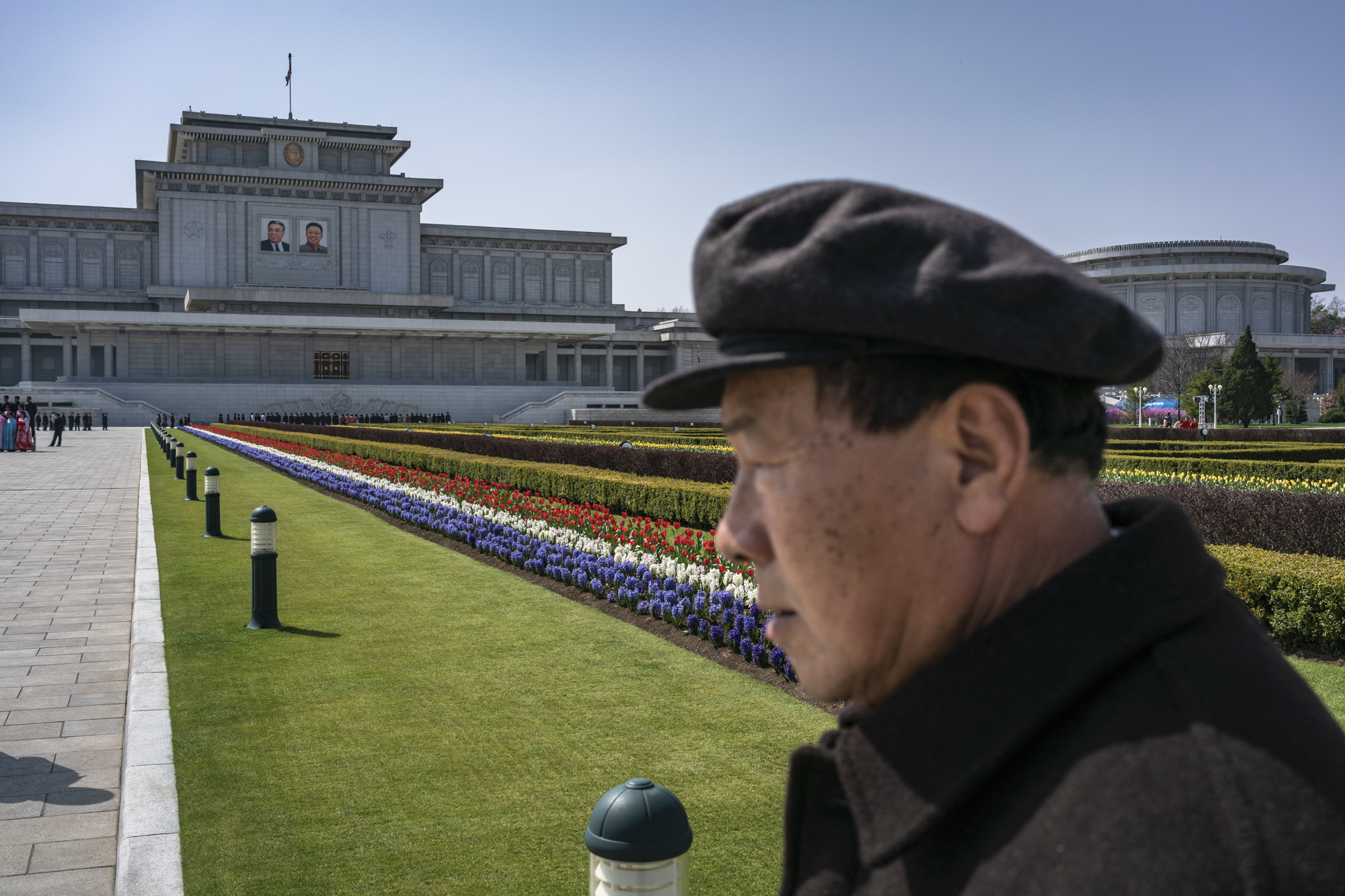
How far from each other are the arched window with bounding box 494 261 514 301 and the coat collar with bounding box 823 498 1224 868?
69.3 metres

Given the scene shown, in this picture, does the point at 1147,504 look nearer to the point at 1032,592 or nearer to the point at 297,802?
the point at 1032,592

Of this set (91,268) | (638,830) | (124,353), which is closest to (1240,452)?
(638,830)

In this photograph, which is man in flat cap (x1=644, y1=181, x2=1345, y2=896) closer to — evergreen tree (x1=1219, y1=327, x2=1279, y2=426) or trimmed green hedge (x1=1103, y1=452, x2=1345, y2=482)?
trimmed green hedge (x1=1103, y1=452, x2=1345, y2=482)

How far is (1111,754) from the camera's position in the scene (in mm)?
752

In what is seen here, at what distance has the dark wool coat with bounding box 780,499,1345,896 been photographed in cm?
70

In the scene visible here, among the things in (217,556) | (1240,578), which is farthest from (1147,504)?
(217,556)

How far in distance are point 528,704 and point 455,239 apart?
65.0 meters

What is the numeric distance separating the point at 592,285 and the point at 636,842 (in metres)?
69.7

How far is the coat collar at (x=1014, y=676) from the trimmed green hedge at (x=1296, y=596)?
5763 mm

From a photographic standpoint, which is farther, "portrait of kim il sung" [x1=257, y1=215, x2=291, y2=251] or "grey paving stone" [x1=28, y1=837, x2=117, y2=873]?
"portrait of kim il sung" [x1=257, y1=215, x2=291, y2=251]

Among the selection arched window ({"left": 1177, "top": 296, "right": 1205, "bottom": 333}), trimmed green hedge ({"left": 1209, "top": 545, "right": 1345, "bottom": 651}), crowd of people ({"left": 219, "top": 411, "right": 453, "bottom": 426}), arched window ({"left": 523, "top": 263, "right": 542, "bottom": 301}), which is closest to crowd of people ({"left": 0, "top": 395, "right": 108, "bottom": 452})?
crowd of people ({"left": 219, "top": 411, "right": 453, "bottom": 426})

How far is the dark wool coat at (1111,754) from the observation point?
70 cm

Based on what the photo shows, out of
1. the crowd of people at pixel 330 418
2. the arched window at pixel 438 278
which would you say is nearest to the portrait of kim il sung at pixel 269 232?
the arched window at pixel 438 278

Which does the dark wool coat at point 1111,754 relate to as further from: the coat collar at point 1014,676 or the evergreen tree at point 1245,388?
the evergreen tree at point 1245,388
